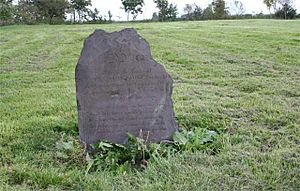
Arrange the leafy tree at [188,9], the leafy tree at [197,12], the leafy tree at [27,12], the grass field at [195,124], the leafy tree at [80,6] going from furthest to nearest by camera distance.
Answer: the leafy tree at [188,9] < the leafy tree at [197,12] < the leafy tree at [80,6] < the leafy tree at [27,12] < the grass field at [195,124]

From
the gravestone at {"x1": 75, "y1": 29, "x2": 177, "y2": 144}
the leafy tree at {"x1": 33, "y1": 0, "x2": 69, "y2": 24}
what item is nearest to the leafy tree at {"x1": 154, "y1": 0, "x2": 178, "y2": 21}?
the leafy tree at {"x1": 33, "y1": 0, "x2": 69, "y2": 24}

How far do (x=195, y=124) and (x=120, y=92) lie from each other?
0.96 metres

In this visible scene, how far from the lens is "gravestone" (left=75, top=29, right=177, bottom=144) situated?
3.72 metres

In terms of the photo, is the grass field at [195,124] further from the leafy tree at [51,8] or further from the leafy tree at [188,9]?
the leafy tree at [188,9]

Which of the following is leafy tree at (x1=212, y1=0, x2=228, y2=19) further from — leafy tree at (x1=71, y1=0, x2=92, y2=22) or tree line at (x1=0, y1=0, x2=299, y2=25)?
leafy tree at (x1=71, y1=0, x2=92, y2=22)

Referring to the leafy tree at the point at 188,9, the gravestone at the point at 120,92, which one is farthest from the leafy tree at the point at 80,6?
the gravestone at the point at 120,92

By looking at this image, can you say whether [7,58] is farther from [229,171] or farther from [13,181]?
[229,171]

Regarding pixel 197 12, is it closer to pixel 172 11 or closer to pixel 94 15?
pixel 172 11

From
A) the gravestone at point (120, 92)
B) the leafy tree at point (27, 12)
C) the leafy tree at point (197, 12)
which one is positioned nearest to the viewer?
the gravestone at point (120, 92)

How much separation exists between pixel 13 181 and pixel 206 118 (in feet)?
7.13

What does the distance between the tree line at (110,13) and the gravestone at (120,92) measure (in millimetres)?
30066

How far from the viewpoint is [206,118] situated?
174 inches

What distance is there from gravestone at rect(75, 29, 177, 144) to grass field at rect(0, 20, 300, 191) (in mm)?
441

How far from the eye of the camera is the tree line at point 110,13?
119 ft
